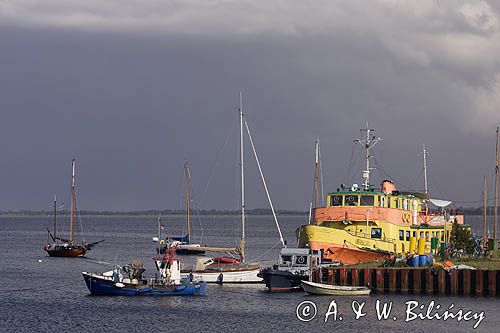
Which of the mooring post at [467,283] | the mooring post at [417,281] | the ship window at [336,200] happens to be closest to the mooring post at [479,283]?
the mooring post at [467,283]

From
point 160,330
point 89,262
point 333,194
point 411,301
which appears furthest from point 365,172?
point 89,262

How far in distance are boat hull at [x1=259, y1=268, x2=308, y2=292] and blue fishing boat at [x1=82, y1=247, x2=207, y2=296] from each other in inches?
199

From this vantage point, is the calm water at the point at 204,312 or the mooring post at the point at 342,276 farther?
the mooring post at the point at 342,276

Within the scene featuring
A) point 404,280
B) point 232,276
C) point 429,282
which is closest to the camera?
point 429,282

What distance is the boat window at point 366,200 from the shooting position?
7644 cm

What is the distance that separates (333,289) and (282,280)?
19.1ft

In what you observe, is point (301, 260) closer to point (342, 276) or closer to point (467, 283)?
point (342, 276)

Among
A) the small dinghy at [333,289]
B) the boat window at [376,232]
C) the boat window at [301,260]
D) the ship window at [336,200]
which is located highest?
the ship window at [336,200]

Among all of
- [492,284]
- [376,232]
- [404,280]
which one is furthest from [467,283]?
[376,232]

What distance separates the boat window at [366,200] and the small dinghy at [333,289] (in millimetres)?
11435

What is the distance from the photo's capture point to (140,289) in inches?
2697

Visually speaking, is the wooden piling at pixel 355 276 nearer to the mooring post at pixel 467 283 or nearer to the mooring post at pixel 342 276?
the mooring post at pixel 342 276

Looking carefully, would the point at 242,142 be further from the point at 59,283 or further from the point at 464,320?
the point at 464,320

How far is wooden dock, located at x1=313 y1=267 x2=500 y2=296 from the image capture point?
6594 cm
